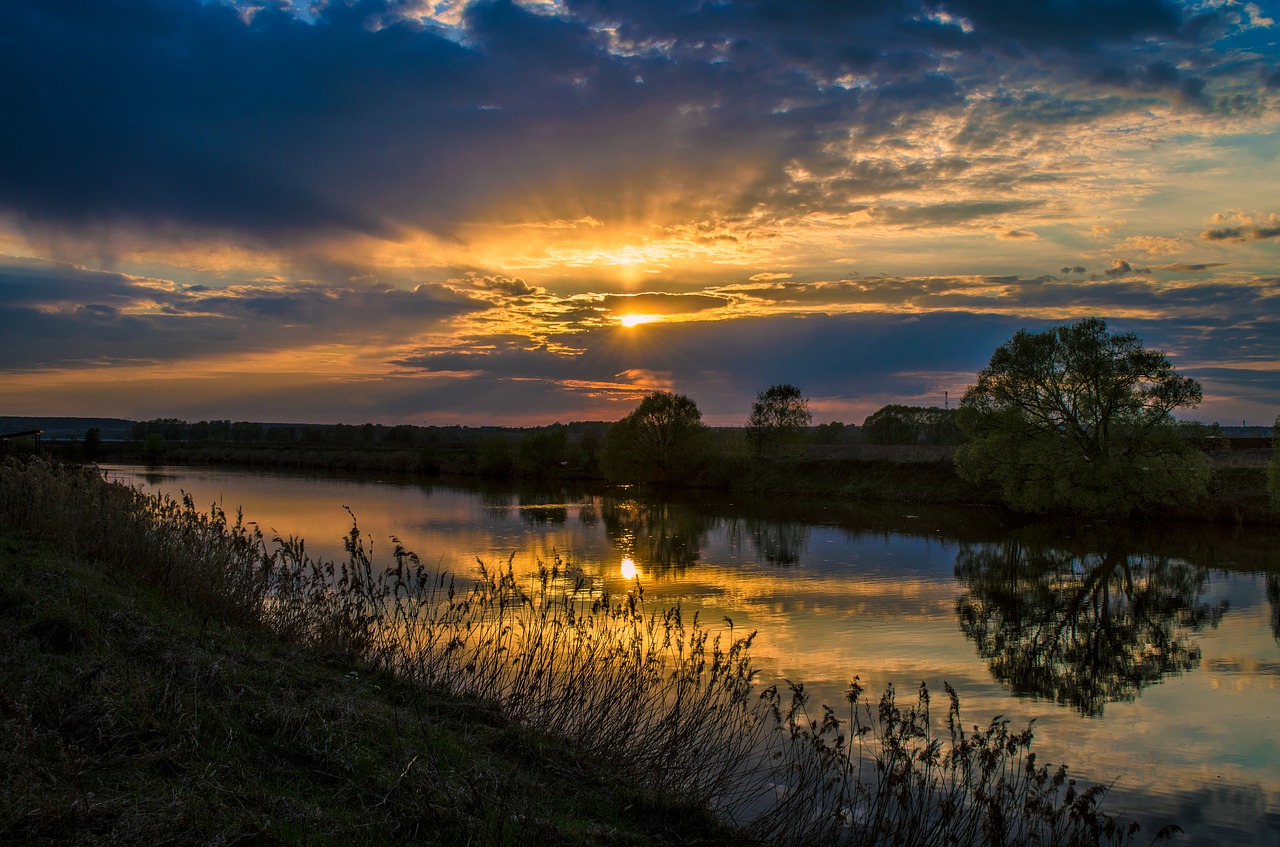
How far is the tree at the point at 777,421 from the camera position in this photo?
64.4 m

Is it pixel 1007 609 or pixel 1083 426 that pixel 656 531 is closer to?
pixel 1007 609

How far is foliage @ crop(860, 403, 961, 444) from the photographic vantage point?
91.3 metres

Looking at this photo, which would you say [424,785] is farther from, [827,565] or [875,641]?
[827,565]

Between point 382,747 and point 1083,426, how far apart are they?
Result: 3845 cm

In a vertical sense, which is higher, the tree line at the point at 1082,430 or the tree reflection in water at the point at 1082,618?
the tree line at the point at 1082,430

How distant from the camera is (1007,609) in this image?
1723 centimetres

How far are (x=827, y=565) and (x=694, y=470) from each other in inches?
1483

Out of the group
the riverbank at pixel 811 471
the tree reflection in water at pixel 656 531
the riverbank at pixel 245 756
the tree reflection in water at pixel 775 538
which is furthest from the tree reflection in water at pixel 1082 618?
the riverbank at pixel 811 471

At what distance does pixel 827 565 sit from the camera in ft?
74.5

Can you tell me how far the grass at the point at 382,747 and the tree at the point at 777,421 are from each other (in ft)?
179

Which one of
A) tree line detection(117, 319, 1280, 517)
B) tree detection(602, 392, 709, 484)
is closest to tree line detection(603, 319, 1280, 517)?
tree line detection(117, 319, 1280, 517)

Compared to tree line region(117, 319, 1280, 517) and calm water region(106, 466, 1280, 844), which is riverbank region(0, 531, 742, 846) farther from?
tree line region(117, 319, 1280, 517)

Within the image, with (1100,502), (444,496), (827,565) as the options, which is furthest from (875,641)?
(444,496)

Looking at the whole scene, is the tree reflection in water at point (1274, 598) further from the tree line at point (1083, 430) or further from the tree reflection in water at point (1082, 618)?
the tree line at point (1083, 430)
